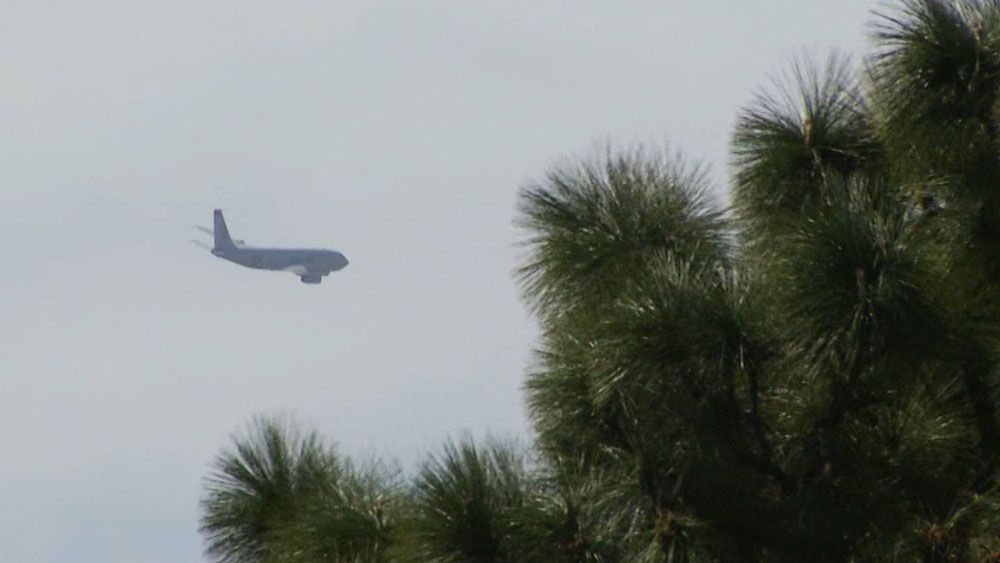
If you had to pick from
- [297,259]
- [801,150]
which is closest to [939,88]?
[801,150]

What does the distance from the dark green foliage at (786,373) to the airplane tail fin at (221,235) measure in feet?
373

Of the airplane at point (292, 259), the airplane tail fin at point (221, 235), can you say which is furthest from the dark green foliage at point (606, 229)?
the airplane tail fin at point (221, 235)

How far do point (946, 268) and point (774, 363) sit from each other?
3.37 feet

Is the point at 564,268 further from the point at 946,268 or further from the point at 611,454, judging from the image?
the point at 946,268

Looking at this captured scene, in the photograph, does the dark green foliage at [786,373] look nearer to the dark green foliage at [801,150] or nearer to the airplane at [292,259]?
the dark green foliage at [801,150]

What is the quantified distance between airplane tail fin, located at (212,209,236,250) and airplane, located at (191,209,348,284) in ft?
2.97

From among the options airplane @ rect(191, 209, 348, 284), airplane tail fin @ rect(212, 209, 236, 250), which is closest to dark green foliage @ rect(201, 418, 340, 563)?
airplane @ rect(191, 209, 348, 284)

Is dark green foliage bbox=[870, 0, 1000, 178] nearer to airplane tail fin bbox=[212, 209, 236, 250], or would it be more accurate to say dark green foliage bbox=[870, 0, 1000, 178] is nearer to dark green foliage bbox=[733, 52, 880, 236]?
dark green foliage bbox=[733, 52, 880, 236]

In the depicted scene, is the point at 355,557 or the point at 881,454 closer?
the point at 881,454

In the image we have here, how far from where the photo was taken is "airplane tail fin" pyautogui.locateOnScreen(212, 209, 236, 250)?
125 meters

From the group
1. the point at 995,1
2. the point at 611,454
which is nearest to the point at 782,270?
the point at 611,454

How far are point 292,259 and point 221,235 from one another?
992 centimetres

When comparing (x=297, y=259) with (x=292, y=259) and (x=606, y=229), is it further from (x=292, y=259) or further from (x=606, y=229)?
(x=606, y=229)

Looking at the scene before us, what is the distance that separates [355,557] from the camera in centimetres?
1211
